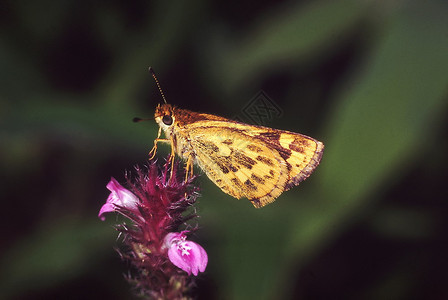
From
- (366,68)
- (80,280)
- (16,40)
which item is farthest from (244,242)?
(16,40)

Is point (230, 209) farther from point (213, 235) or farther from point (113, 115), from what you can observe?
point (113, 115)

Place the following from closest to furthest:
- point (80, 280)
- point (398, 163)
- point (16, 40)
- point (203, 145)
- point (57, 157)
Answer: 1. point (203, 145)
2. point (80, 280)
3. point (398, 163)
4. point (57, 157)
5. point (16, 40)

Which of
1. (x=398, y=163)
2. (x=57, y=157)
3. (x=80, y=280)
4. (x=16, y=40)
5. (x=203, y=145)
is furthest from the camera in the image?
(x=16, y=40)

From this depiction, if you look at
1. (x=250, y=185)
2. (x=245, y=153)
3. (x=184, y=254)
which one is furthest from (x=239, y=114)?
(x=184, y=254)

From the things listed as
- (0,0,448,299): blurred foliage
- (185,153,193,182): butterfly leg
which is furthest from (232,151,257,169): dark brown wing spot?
(0,0,448,299): blurred foliage

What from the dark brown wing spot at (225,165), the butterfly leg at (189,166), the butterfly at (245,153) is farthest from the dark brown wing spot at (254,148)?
the butterfly leg at (189,166)

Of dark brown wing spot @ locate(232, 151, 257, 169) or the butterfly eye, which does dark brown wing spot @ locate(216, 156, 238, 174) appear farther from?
the butterfly eye
